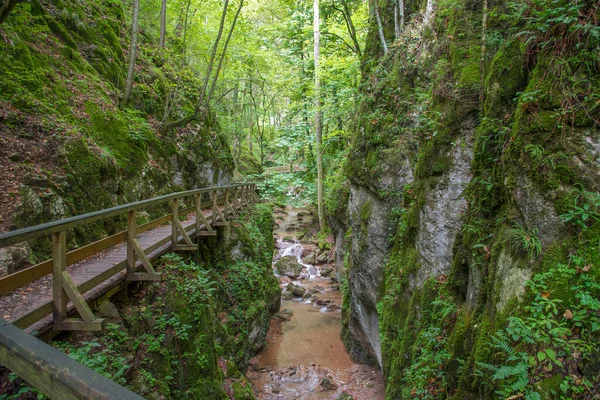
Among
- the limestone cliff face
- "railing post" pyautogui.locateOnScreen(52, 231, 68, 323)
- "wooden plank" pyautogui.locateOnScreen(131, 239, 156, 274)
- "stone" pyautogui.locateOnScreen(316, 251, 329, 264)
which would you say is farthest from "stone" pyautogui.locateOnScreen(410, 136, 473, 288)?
"stone" pyautogui.locateOnScreen(316, 251, 329, 264)

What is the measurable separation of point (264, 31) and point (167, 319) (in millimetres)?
20841

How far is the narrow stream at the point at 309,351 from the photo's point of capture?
8.95 meters

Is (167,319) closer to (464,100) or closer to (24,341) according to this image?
(24,341)

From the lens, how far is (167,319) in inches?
200

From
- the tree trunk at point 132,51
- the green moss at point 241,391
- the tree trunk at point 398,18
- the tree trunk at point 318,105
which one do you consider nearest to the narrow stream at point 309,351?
the green moss at point 241,391

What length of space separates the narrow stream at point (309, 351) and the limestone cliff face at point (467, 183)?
3.94 ft

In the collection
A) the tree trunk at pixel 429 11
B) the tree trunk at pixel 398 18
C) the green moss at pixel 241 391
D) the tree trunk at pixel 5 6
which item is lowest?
the green moss at pixel 241 391

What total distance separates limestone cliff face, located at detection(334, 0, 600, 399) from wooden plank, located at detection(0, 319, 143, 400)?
3149mm

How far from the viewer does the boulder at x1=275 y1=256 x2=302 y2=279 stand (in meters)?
16.8

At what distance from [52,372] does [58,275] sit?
2819mm

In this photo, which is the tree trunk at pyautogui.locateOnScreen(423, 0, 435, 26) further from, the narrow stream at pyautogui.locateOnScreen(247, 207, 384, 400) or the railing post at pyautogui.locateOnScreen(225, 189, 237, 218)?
the narrow stream at pyautogui.locateOnScreen(247, 207, 384, 400)

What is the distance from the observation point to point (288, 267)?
17.0 m

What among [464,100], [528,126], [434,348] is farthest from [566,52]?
[434,348]

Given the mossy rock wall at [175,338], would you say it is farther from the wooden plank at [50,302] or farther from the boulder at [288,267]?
the boulder at [288,267]
